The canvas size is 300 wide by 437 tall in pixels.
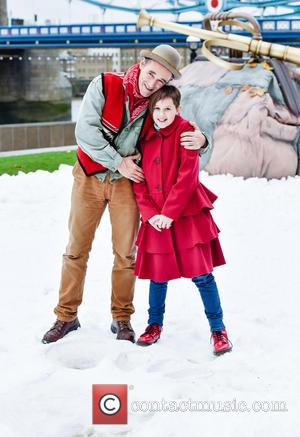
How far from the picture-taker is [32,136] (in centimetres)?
1320

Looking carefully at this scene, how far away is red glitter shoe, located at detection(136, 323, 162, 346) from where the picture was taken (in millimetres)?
3525

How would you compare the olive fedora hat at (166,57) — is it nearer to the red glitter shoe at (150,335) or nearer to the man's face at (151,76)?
the man's face at (151,76)

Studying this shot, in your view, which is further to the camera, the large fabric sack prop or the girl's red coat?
the large fabric sack prop

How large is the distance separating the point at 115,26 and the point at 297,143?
27.6m

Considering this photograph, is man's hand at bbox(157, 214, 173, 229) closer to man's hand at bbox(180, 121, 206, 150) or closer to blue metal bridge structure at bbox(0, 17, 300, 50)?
man's hand at bbox(180, 121, 206, 150)

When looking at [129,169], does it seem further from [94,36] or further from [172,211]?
[94,36]

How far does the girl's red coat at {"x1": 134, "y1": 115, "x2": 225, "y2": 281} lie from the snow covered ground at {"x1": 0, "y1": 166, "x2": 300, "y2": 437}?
50 centimetres

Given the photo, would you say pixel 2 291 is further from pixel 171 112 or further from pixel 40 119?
pixel 40 119

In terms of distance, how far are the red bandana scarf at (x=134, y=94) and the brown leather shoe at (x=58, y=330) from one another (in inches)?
49.8

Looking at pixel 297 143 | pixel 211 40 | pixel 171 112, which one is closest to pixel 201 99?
pixel 211 40

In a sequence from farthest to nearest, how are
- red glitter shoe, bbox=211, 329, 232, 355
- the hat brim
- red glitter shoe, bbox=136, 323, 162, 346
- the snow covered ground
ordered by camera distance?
red glitter shoe, bbox=136, 323, 162, 346, red glitter shoe, bbox=211, 329, 232, 355, the hat brim, the snow covered ground

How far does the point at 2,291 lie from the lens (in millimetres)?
4469

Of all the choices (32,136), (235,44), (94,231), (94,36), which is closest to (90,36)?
(94,36)

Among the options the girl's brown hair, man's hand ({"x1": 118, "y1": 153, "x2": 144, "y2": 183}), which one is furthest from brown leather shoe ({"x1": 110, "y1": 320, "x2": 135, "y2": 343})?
the girl's brown hair
